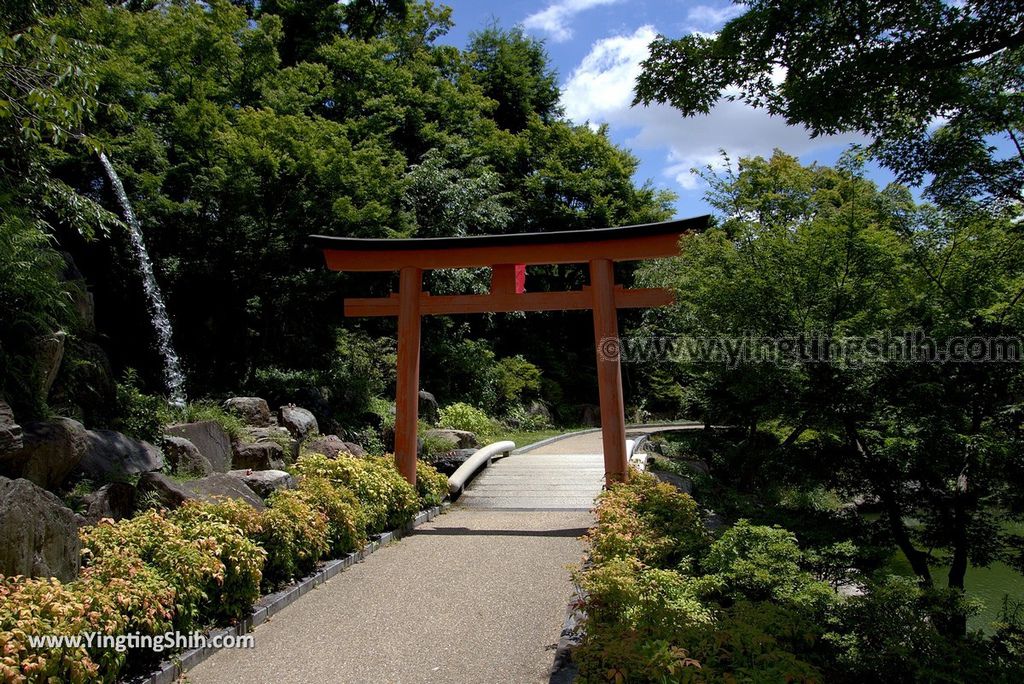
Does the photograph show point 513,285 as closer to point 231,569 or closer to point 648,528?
point 648,528

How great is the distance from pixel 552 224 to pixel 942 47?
72.5 feet

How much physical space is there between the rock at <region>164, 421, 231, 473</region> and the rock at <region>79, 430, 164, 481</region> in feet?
3.30

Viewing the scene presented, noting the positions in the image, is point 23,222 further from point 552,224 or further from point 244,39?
point 552,224

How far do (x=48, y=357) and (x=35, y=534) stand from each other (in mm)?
4060

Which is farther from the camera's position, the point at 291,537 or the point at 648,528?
the point at 648,528

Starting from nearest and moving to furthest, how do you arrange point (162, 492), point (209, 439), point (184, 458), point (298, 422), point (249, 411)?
point (162, 492), point (184, 458), point (209, 439), point (249, 411), point (298, 422)

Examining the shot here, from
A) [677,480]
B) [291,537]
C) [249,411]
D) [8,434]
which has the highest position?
[249,411]

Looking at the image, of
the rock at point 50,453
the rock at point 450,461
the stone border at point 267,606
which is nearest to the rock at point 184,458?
the rock at point 50,453

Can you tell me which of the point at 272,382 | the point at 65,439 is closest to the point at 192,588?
the point at 65,439

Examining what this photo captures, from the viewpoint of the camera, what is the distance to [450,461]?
12422 millimetres

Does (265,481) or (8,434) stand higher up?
(8,434)

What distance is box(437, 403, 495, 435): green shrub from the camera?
55.9 ft

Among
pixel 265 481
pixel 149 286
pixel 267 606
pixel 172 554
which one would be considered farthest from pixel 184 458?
pixel 149 286

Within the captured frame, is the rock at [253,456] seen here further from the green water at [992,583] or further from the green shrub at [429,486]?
the green water at [992,583]
